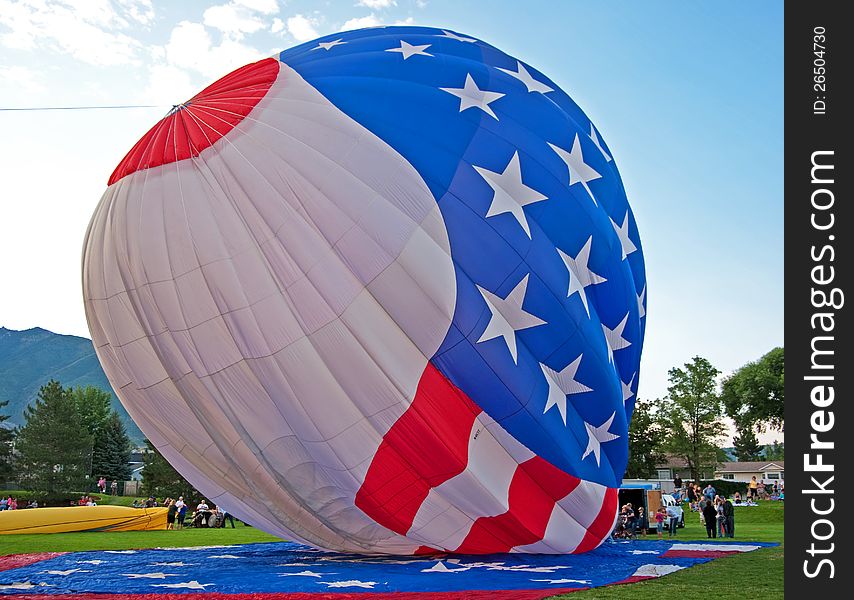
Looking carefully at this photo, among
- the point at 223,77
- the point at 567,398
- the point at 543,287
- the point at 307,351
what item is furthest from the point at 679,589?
the point at 223,77

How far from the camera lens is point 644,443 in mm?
43594

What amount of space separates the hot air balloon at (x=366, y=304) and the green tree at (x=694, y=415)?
37.5 meters

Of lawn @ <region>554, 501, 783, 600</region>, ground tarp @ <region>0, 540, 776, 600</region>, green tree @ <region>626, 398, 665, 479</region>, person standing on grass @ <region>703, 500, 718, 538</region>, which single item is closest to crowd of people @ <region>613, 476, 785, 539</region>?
person standing on grass @ <region>703, 500, 718, 538</region>

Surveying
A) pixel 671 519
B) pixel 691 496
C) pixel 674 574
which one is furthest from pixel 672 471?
pixel 674 574

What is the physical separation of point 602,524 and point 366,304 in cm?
450

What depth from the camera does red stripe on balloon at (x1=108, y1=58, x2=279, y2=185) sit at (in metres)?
8.41

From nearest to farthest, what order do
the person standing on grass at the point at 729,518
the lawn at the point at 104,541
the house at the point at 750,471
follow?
1. the lawn at the point at 104,541
2. the person standing on grass at the point at 729,518
3. the house at the point at 750,471

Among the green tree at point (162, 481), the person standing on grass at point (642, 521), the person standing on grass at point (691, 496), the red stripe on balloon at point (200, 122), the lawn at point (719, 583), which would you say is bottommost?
the green tree at point (162, 481)

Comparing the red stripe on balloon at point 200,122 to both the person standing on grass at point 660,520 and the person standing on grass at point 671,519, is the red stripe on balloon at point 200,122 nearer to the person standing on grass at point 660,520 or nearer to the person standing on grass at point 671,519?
the person standing on grass at point 671,519

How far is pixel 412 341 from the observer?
830cm

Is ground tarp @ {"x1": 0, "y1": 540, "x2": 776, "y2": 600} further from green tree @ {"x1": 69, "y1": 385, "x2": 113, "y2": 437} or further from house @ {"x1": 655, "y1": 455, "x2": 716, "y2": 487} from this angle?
green tree @ {"x1": 69, "y1": 385, "x2": 113, "y2": 437}

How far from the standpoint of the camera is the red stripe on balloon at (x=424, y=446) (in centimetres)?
830

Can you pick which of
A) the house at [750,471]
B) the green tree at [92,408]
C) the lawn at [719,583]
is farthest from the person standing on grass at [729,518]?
the house at [750,471]

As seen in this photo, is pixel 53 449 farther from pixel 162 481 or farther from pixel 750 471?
pixel 750 471
